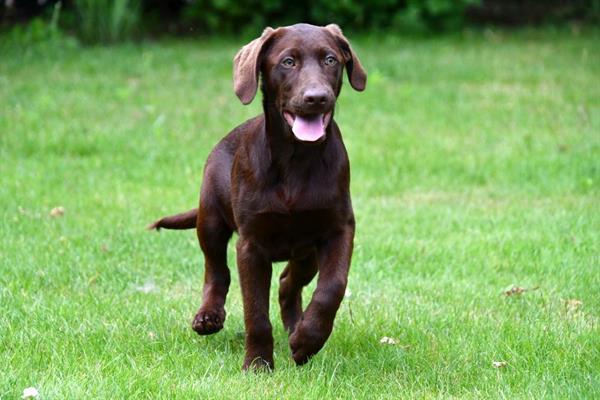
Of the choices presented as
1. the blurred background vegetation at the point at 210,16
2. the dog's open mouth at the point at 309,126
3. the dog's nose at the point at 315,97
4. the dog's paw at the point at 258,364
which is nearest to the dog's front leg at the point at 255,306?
the dog's paw at the point at 258,364

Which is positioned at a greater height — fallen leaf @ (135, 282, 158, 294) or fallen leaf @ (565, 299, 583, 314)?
fallen leaf @ (565, 299, 583, 314)

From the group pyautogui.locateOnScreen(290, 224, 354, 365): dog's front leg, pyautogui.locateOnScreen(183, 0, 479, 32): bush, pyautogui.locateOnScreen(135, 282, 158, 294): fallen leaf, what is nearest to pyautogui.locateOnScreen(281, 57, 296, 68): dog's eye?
pyautogui.locateOnScreen(290, 224, 354, 365): dog's front leg

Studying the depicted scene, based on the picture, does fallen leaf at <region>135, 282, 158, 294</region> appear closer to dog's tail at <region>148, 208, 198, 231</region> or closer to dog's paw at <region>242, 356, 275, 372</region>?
dog's tail at <region>148, 208, 198, 231</region>

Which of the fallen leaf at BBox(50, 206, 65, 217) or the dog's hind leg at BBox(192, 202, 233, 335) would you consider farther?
the fallen leaf at BBox(50, 206, 65, 217)

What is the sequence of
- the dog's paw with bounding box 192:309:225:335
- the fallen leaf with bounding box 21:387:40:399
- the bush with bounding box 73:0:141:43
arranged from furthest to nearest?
1. the bush with bounding box 73:0:141:43
2. the dog's paw with bounding box 192:309:225:335
3. the fallen leaf with bounding box 21:387:40:399

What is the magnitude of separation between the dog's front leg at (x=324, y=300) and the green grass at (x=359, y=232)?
152 millimetres

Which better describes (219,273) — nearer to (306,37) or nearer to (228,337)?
(228,337)

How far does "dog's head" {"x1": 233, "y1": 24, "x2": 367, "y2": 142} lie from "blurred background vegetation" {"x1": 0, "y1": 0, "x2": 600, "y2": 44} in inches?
399

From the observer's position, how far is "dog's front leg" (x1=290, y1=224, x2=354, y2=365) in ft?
14.4

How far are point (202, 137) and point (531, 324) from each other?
508 centimetres

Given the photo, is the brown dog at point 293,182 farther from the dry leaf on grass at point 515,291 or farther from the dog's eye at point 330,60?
the dry leaf on grass at point 515,291

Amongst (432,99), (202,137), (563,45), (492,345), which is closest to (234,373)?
(492,345)

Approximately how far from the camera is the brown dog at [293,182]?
441cm

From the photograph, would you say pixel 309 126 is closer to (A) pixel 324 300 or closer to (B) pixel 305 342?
(A) pixel 324 300
